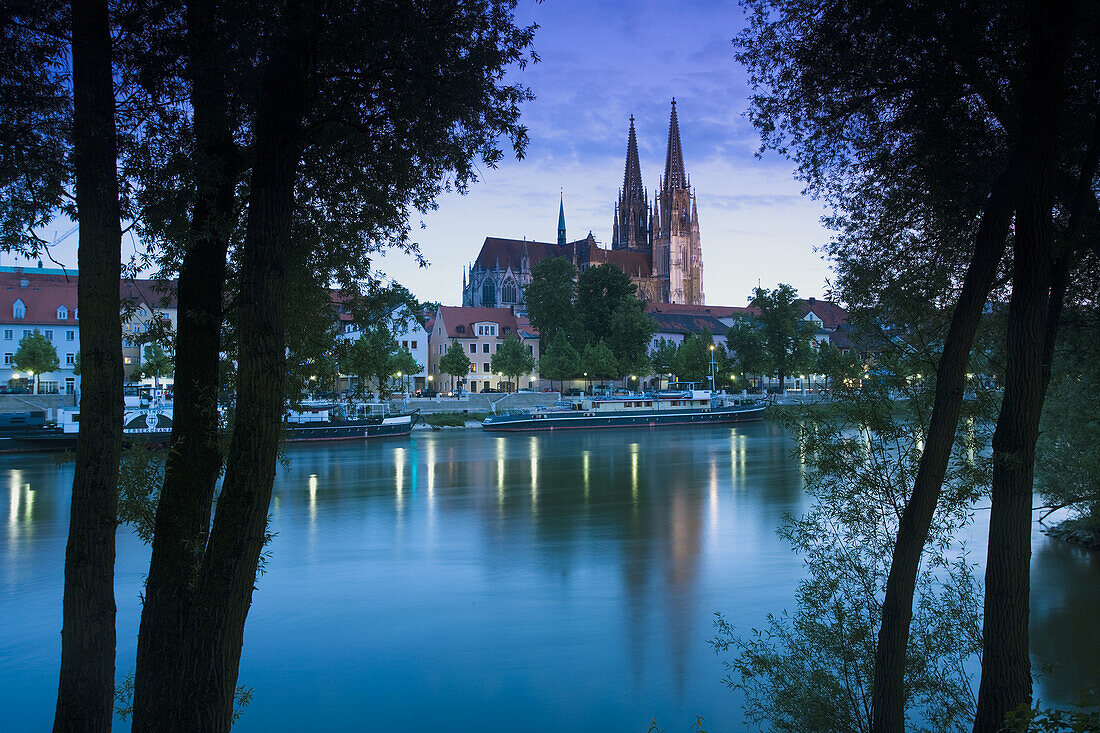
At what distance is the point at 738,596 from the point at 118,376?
14.3 meters

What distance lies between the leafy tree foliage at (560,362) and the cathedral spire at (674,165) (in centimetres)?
6293

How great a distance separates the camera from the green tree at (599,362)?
2726 inches

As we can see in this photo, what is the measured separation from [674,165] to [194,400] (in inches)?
4961

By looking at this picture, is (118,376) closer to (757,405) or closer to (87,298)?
(87,298)

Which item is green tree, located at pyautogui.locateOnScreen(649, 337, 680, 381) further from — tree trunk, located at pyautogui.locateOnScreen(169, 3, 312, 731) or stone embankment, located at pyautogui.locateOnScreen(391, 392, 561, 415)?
tree trunk, located at pyautogui.locateOnScreen(169, 3, 312, 731)

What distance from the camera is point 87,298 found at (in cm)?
542

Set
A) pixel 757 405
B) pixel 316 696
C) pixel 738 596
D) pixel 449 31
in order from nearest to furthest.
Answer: pixel 449 31, pixel 316 696, pixel 738 596, pixel 757 405

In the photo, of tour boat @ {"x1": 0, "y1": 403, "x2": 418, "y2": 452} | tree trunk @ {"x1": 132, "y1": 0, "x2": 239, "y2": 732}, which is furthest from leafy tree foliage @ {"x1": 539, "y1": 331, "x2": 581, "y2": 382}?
tree trunk @ {"x1": 132, "y1": 0, "x2": 239, "y2": 732}

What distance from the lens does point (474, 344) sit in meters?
77.7

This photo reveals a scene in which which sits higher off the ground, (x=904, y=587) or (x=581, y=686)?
(x=904, y=587)

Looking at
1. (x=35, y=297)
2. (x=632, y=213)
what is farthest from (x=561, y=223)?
(x=35, y=297)

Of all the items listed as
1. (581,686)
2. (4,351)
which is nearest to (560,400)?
(4,351)

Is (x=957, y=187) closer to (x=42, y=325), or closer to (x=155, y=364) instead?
(x=155, y=364)

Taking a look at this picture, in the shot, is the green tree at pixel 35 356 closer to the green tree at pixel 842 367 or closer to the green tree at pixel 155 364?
the green tree at pixel 155 364
